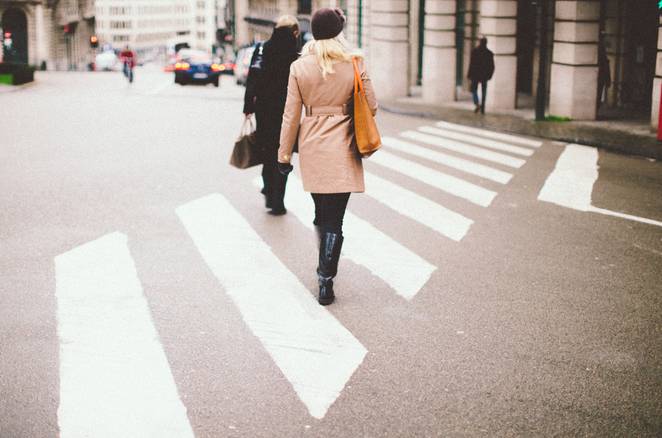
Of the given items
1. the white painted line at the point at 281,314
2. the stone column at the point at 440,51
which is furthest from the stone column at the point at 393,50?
the white painted line at the point at 281,314

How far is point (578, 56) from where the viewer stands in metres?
21.1

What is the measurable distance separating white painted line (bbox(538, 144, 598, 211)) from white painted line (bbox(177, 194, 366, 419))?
3.94 m

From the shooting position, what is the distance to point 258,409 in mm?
5000

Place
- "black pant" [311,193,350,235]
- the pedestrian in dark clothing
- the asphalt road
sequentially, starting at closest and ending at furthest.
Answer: the asphalt road → "black pant" [311,193,350,235] → the pedestrian in dark clothing

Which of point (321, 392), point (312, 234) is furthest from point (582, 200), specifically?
point (321, 392)

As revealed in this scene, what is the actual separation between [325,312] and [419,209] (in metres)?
4.15

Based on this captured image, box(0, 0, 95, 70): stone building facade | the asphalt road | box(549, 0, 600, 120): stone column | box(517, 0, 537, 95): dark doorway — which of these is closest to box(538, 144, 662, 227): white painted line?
the asphalt road

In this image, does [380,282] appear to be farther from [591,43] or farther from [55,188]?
[591,43]

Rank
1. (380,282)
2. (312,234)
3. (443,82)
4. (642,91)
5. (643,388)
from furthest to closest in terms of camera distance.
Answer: (443,82)
(642,91)
(312,234)
(380,282)
(643,388)

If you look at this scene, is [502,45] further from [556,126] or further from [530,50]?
[556,126]

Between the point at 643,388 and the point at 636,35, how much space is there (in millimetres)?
19513

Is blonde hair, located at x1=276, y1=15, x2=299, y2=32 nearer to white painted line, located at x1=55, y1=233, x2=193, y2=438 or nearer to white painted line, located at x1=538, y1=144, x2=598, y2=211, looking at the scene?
white painted line, located at x1=55, y1=233, x2=193, y2=438

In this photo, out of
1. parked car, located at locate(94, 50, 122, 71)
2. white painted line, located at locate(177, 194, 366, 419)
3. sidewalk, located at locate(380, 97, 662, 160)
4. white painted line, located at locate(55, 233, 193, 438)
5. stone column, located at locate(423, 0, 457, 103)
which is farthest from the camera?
parked car, located at locate(94, 50, 122, 71)

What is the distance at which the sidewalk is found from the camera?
16453 mm
